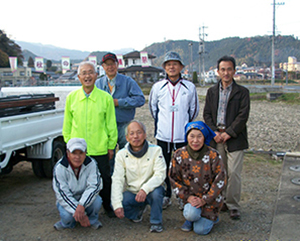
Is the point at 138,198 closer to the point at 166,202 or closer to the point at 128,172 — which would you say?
the point at 128,172

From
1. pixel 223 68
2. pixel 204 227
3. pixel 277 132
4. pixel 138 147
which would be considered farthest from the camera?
pixel 277 132

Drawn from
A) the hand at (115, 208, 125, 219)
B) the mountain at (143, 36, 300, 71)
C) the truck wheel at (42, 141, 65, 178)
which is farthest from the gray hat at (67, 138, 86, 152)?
the mountain at (143, 36, 300, 71)

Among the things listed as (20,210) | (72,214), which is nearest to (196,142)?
(72,214)

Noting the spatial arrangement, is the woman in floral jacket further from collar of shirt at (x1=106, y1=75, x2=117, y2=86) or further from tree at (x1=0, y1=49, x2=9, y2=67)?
tree at (x1=0, y1=49, x2=9, y2=67)

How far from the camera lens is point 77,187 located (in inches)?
141

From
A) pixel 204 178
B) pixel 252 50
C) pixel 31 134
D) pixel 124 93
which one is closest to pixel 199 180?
pixel 204 178

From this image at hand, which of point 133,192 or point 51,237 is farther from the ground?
point 133,192

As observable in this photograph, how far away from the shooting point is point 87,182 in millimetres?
3584

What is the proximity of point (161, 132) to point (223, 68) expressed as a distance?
1.14 meters

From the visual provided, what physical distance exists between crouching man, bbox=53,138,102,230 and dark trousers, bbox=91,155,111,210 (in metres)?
0.19

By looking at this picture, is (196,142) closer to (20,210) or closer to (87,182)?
(87,182)

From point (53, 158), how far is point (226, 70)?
137 inches

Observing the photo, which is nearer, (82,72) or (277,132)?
(82,72)

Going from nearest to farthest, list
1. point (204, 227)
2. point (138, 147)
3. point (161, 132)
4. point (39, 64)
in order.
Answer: point (204, 227) → point (138, 147) → point (161, 132) → point (39, 64)
